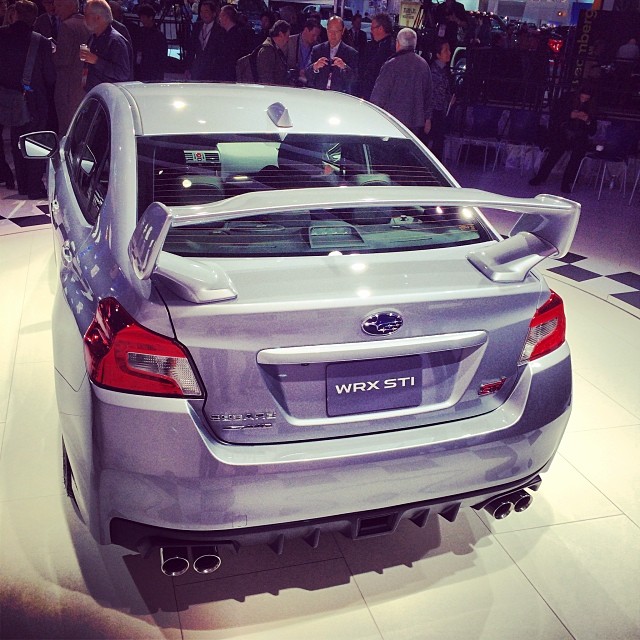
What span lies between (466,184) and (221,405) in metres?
7.31

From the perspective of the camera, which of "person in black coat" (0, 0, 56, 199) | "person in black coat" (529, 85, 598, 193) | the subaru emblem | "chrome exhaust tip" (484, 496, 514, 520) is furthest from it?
"person in black coat" (529, 85, 598, 193)

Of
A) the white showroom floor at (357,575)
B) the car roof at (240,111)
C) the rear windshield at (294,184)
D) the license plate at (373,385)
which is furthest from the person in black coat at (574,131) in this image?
the license plate at (373,385)

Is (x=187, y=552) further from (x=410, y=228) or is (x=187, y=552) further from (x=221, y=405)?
(x=410, y=228)

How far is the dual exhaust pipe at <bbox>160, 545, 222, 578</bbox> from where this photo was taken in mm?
1778

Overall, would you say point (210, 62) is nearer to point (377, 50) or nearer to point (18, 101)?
point (377, 50)

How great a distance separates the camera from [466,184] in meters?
8.43

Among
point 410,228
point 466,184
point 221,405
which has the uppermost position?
point 410,228

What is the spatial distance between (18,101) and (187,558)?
17.4 feet

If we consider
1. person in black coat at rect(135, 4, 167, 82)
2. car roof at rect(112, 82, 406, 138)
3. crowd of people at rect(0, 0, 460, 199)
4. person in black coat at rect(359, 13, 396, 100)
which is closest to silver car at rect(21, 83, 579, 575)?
car roof at rect(112, 82, 406, 138)

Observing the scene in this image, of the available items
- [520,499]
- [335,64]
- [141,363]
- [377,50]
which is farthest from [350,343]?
[377,50]

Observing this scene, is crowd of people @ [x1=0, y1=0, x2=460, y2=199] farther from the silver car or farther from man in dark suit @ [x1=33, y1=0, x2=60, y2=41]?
the silver car

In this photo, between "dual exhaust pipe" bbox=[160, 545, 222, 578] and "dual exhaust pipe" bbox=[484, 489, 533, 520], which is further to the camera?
"dual exhaust pipe" bbox=[484, 489, 533, 520]

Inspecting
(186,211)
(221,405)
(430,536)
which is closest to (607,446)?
(430,536)

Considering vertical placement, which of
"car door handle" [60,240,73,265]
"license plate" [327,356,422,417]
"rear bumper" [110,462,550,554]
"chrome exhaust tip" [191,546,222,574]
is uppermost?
"car door handle" [60,240,73,265]
